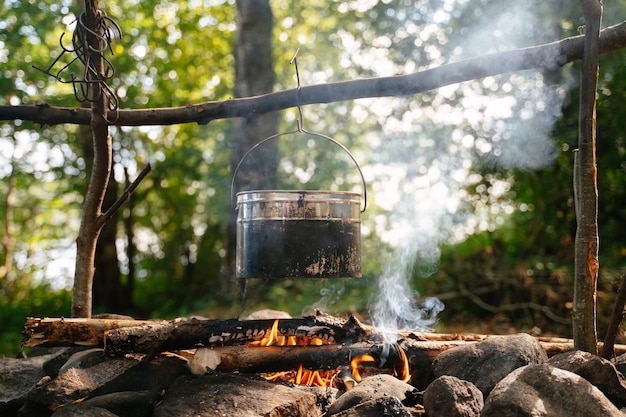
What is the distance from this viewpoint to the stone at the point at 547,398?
3.00 metres

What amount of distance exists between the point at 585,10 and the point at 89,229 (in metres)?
3.94

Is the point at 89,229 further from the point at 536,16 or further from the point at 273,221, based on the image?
the point at 536,16

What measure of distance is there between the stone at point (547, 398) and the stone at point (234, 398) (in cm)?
106

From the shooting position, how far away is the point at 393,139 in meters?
11.4

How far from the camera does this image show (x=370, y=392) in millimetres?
3518

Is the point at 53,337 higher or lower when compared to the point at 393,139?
lower

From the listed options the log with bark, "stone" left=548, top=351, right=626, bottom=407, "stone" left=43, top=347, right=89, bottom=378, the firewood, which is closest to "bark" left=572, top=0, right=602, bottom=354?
"stone" left=548, top=351, right=626, bottom=407

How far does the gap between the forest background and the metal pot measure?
424cm

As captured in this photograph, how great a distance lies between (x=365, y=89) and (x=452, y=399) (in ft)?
7.34

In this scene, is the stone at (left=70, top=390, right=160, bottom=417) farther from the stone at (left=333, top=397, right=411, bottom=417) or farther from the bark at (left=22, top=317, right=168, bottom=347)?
the stone at (left=333, top=397, right=411, bottom=417)

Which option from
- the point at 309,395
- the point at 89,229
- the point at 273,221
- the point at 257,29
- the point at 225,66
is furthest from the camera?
the point at 225,66

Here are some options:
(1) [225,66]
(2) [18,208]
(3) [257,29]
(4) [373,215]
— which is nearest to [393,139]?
(4) [373,215]

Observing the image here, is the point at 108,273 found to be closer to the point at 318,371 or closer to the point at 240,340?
the point at 240,340

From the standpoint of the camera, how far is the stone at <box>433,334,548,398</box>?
372cm
